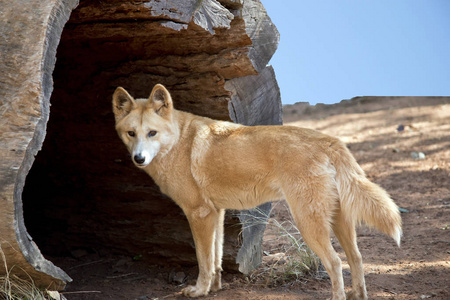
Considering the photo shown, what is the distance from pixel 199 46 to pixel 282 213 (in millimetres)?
2998

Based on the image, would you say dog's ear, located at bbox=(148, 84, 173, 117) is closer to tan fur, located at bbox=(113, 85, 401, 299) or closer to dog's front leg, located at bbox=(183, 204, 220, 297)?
tan fur, located at bbox=(113, 85, 401, 299)

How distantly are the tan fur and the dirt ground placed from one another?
1.49ft

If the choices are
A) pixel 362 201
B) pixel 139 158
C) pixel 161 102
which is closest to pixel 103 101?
pixel 161 102

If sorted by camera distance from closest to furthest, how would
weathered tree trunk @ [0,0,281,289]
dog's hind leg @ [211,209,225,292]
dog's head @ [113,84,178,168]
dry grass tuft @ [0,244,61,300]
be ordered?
weathered tree trunk @ [0,0,281,289], dry grass tuft @ [0,244,61,300], dog's head @ [113,84,178,168], dog's hind leg @ [211,209,225,292]

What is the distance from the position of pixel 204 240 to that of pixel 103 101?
1.83 m

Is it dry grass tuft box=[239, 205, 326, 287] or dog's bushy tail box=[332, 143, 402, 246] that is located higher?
dog's bushy tail box=[332, 143, 402, 246]

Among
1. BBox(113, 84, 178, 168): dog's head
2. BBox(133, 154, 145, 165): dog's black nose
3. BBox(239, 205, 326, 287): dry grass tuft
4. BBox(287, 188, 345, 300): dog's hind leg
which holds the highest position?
BBox(113, 84, 178, 168): dog's head

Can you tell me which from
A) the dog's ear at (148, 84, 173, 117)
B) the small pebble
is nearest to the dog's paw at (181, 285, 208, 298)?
the dog's ear at (148, 84, 173, 117)

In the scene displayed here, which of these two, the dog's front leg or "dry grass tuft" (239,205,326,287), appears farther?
"dry grass tuft" (239,205,326,287)

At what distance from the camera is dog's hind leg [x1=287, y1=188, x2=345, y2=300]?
326 cm

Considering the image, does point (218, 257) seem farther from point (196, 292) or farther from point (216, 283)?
point (196, 292)

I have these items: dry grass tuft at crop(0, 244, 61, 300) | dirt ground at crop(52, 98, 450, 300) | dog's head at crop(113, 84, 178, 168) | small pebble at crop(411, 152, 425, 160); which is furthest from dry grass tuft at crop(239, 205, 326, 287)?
small pebble at crop(411, 152, 425, 160)

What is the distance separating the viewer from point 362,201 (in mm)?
3271

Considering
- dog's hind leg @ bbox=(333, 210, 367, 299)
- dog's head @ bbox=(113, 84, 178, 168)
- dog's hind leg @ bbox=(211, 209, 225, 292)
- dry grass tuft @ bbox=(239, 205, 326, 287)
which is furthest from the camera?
dry grass tuft @ bbox=(239, 205, 326, 287)
